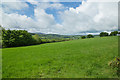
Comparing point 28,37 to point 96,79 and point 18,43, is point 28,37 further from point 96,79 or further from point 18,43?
point 96,79

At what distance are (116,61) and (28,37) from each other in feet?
223

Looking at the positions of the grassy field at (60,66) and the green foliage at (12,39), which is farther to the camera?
the green foliage at (12,39)

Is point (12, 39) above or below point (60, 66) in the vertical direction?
below

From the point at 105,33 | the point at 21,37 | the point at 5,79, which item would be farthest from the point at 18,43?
the point at 105,33

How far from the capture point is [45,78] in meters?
5.41

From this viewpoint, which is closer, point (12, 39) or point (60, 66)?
point (60, 66)

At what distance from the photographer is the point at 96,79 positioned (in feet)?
17.0

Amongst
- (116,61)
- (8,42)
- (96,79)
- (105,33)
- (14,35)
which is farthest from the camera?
(105,33)

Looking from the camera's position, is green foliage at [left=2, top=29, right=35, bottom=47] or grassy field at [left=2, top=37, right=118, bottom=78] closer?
grassy field at [left=2, top=37, right=118, bottom=78]

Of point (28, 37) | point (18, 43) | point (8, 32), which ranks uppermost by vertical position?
point (8, 32)

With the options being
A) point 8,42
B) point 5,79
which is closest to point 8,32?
point 8,42

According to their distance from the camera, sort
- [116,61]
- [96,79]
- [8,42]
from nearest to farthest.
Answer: [96,79] → [116,61] → [8,42]

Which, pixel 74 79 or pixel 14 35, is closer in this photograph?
pixel 74 79

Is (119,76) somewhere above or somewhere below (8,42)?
above
